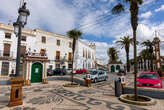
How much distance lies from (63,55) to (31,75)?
20103 mm

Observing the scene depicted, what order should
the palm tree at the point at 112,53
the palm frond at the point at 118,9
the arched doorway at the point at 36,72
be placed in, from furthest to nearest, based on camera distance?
the palm tree at the point at 112,53
the arched doorway at the point at 36,72
the palm frond at the point at 118,9

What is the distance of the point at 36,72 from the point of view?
12695 mm

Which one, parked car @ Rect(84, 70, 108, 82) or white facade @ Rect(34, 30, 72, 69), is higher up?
white facade @ Rect(34, 30, 72, 69)

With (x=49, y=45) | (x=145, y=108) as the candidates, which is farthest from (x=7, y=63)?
(x=145, y=108)

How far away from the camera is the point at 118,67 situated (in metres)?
33.2

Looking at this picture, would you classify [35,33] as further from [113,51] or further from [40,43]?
[113,51]

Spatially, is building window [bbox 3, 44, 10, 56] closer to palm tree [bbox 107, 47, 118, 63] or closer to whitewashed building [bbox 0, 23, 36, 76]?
whitewashed building [bbox 0, 23, 36, 76]

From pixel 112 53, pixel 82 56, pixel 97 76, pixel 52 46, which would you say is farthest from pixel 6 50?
pixel 112 53

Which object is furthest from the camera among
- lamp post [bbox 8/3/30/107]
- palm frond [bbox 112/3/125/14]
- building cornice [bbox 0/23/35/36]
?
building cornice [bbox 0/23/35/36]

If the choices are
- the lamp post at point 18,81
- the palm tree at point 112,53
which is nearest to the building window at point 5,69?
the lamp post at point 18,81

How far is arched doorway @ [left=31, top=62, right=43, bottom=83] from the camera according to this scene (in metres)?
12.5

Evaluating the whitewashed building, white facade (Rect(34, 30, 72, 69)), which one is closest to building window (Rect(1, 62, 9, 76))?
the whitewashed building

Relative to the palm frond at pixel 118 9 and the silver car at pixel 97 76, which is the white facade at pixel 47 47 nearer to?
the silver car at pixel 97 76

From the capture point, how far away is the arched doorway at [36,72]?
1245 centimetres
